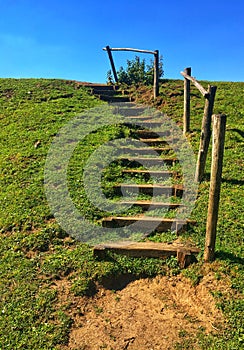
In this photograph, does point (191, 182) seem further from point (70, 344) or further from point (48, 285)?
point (70, 344)

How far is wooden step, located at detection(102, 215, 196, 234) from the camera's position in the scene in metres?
6.31

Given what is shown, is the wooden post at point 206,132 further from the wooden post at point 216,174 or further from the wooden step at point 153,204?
the wooden post at point 216,174

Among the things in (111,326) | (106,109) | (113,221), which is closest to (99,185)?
(113,221)

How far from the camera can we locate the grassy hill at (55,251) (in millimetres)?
4535

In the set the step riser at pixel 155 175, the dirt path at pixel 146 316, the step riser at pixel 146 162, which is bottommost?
the dirt path at pixel 146 316

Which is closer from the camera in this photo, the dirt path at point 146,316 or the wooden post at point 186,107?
the dirt path at point 146,316

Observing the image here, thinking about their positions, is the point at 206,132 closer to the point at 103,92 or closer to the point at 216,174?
the point at 216,174

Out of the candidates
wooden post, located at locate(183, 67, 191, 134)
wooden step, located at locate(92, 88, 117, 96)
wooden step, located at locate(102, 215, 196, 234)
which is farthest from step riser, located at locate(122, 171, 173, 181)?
wooden step, located at locate(92, 88, 117, 96)

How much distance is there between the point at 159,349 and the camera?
419 centimetres

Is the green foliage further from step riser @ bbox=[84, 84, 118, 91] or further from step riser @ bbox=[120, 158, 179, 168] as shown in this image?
step riser @ bbox=[120, 158, 179, 168]

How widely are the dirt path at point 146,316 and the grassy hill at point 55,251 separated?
138 millimetres

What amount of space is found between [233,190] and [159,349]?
4.00m

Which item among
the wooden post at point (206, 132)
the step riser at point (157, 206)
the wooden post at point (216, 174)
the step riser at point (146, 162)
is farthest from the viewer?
the step riser at point (146, 162)

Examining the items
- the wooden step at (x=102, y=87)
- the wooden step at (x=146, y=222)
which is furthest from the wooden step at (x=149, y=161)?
the wooden step at (x=102, y=87)
